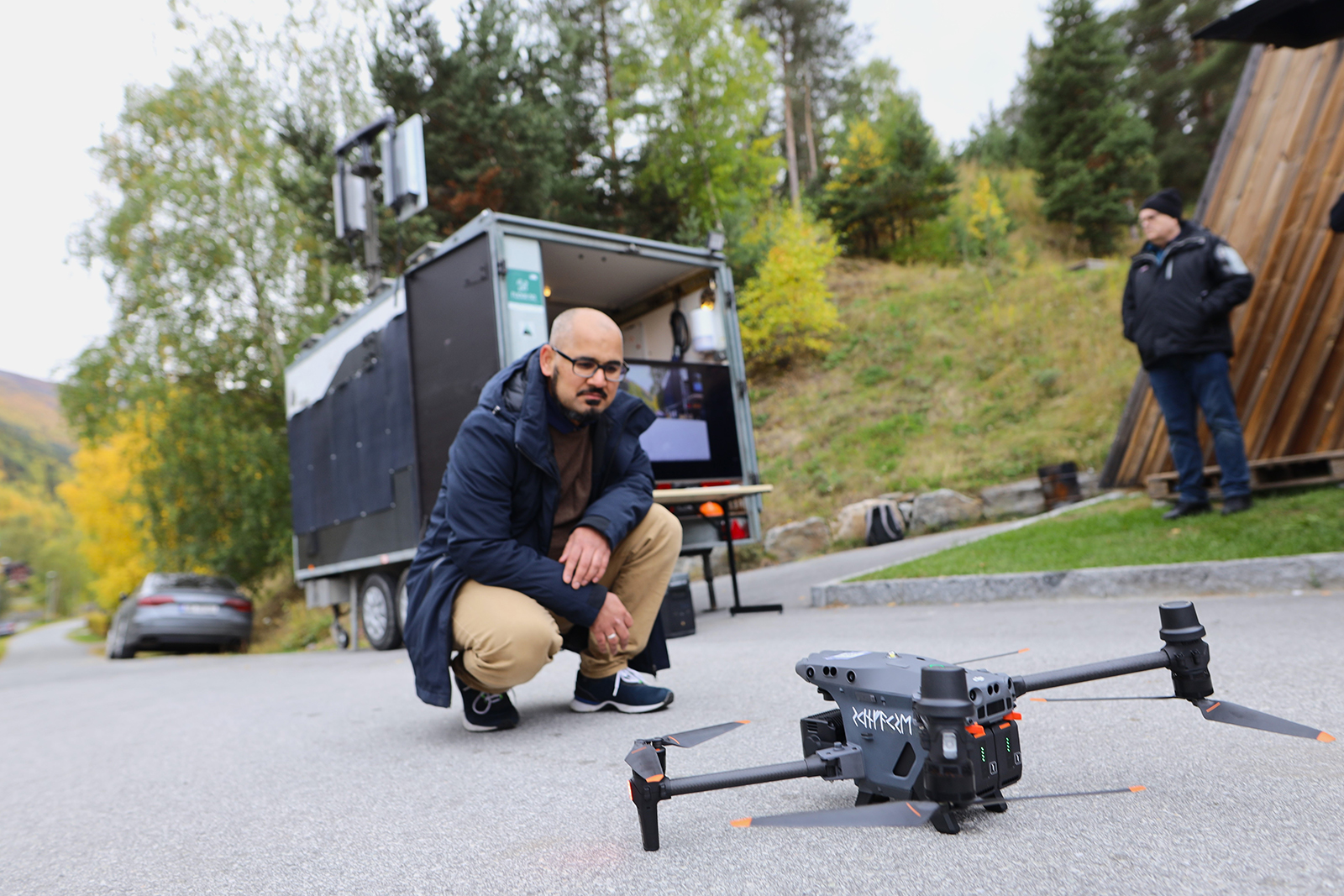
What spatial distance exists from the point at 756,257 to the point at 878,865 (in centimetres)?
1945

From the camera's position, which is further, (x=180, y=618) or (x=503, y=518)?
(x=180, y=618)

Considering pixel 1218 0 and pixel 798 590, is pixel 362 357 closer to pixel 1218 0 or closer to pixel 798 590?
pixel 798 590

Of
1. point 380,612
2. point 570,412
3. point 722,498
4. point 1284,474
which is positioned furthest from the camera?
point 380,612

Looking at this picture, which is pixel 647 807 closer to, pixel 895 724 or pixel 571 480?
pixel 895 724

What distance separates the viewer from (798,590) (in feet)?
27.2

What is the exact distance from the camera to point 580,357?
9.54 feet

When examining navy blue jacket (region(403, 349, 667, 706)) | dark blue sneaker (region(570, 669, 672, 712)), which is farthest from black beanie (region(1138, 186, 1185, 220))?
dark blue sneaker (region(570, 669, 672, 712))

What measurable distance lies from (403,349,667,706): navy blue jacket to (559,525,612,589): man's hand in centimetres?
3

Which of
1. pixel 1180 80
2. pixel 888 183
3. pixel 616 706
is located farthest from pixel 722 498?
pixel 1180 80

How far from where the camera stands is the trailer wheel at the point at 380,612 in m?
8.27

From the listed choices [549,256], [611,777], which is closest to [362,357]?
[549,256]

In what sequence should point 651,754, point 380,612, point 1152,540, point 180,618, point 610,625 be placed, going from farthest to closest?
point 180,618 → point 380,612 → point 1152,540 → point 610,625 → point 651,754

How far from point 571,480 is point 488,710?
0.89 meters

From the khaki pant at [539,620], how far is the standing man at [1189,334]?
443 cm
